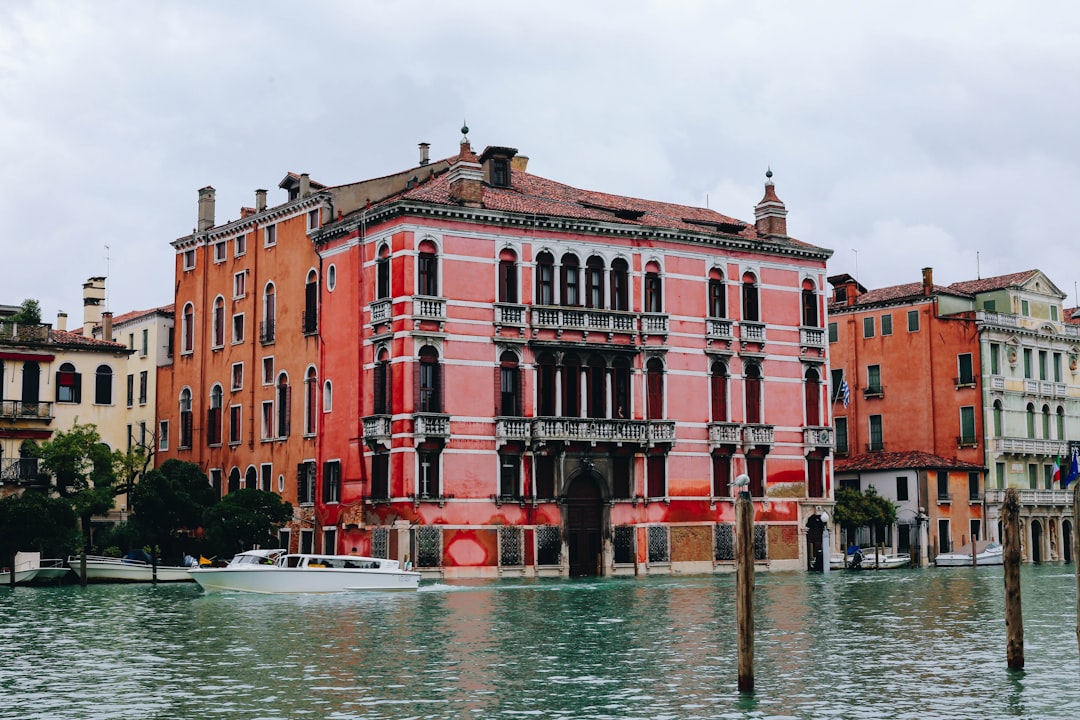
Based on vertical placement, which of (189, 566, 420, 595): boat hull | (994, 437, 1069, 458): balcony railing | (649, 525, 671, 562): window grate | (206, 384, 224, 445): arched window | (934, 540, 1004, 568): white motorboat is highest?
(206, 384, 224, 445): arched window

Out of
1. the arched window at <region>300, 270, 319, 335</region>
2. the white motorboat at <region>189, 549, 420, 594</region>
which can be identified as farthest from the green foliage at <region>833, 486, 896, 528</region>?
the white motorboat at <region>189, 549, 420, 594</region>

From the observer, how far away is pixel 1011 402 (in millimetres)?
64750

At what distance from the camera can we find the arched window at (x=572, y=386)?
158ft

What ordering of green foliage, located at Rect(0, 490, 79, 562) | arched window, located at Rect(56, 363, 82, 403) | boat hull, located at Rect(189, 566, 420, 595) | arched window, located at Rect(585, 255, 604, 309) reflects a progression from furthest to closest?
arched window, located at Rect(56, 363, 82, 403), arched window, located at Rect(585, 255, 604, 309), green foliage, located at Rect(0, 490, 79, 562), boat hull, located at Rect(189, 566, 420, 595)

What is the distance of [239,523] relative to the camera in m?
44.9

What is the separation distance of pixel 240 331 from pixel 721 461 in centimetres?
1852

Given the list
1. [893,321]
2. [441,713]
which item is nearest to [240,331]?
[893,321]

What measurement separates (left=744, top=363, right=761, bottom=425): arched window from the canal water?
14.6 metres

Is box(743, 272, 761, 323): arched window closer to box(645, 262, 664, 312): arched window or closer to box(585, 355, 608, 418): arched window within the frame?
box(645, 262, 664, 312): arched window

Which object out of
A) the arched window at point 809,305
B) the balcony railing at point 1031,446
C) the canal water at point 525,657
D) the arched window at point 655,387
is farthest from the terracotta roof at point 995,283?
the canal water at point 525,657

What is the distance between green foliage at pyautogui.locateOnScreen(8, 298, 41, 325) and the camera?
52.0 m

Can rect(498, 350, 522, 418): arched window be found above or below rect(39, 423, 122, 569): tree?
above

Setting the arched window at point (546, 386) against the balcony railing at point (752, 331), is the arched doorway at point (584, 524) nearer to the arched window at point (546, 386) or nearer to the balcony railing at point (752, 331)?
the arched window at point (546, 386)

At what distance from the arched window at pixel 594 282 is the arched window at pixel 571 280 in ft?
1.03
